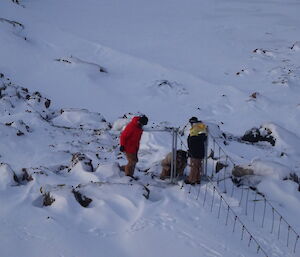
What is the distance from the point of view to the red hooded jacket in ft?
31.1

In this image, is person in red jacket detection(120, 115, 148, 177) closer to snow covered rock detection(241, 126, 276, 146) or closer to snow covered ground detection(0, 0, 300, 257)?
snow covered ground detection(0, 0, 300, 257)

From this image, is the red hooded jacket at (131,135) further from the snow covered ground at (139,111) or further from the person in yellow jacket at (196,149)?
the person in yellow jacket at (196,149)

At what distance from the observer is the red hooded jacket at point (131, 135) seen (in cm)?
948

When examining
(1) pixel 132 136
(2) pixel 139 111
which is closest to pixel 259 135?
(2) pixel 139 111

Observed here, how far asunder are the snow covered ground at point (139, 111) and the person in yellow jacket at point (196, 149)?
28cm

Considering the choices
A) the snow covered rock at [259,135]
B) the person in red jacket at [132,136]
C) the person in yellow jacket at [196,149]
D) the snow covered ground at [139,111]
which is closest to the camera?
the snow covered ground at [139,111]

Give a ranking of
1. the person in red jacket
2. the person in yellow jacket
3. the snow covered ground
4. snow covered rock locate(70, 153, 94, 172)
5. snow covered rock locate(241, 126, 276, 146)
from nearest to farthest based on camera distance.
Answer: the snow covered ground < the person in yellow jacket < the person in red jacket < snow covered rock locate(70, 153, 94, 172) < snow covered rock locate(241, 126, 276, 146)

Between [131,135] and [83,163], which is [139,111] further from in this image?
[131,135]

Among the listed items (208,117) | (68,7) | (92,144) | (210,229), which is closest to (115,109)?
(208,117)

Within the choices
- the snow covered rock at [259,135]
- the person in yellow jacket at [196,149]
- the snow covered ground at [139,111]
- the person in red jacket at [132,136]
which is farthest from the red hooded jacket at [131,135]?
the snow covered rock at [259,135]

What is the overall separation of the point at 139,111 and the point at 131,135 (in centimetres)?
812

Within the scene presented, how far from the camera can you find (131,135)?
954cm

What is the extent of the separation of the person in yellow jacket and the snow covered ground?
280mm

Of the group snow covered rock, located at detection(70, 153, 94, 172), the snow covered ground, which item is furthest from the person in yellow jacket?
snow covered rock, located at detection(70, 153, 94, 172)
